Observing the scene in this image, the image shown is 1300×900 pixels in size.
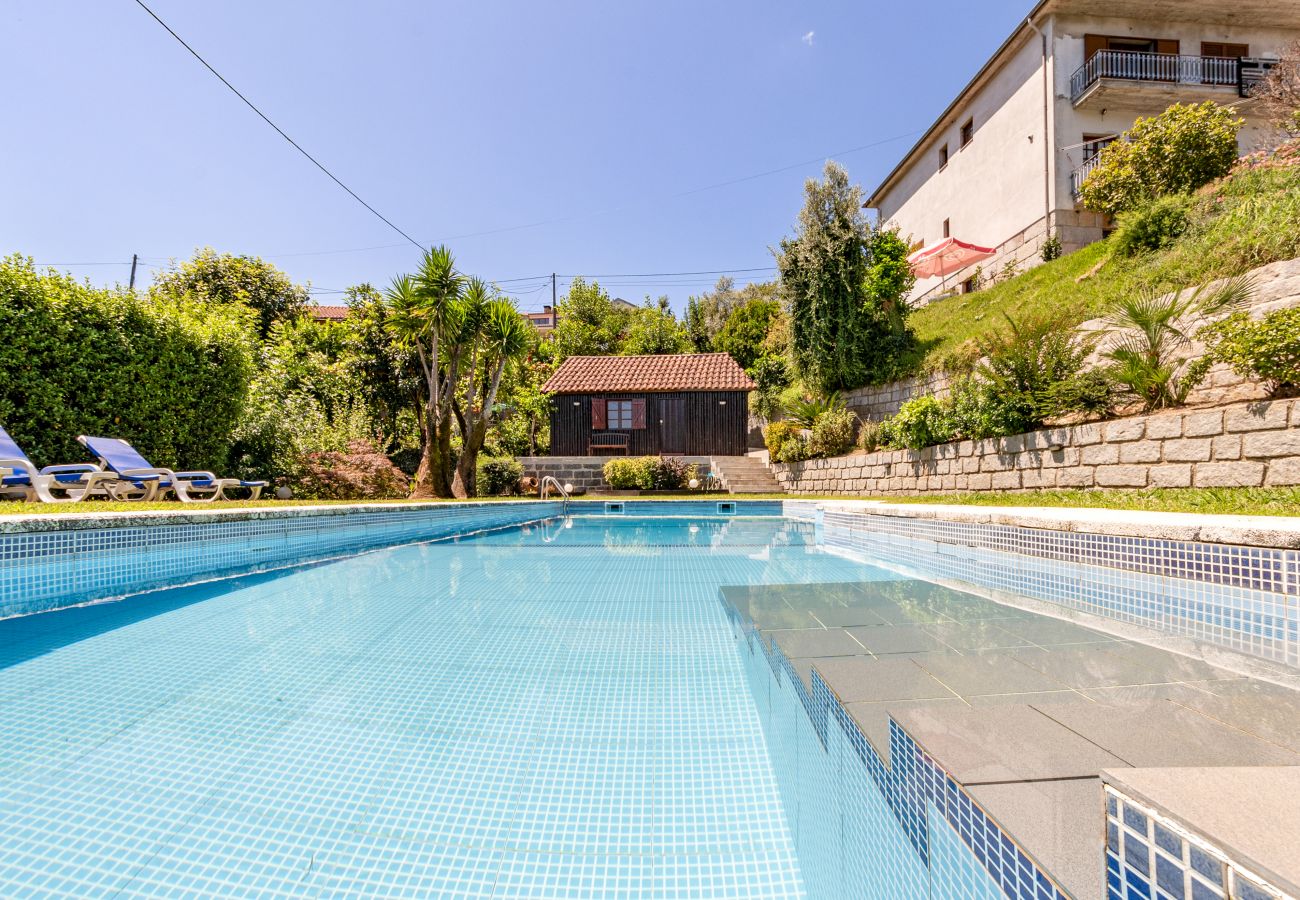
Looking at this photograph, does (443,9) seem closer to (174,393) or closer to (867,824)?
(174,393)

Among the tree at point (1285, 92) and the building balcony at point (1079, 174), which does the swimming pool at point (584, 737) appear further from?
the building balcony at point (1079, 174)

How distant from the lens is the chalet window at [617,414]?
1866 cm

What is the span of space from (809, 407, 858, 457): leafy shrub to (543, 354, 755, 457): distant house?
190 inches

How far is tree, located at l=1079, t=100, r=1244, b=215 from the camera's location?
10266mm

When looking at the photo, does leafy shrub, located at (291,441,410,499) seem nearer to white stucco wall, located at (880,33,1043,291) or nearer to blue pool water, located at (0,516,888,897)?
blue pool water, located at (0,516,888,897)

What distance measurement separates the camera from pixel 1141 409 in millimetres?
6340

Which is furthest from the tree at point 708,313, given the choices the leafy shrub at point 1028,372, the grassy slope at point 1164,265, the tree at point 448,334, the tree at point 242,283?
the leafy shrub at point 1028,372

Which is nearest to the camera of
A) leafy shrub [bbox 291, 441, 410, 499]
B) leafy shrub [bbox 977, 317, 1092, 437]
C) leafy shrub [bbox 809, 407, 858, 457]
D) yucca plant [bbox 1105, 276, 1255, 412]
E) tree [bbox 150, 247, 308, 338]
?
yucca plant [bbox 1105, 276, 1255, 412]

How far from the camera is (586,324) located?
93.9ft

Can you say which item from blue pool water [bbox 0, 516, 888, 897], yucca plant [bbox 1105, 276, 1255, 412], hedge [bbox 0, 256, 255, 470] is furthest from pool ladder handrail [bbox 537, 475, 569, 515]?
yucca plant [bbox 1105, 276, 1255, 412]

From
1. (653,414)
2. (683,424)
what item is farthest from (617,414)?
(683,424)

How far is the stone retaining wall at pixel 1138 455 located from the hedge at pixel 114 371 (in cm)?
1230

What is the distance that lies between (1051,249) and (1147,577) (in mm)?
14278

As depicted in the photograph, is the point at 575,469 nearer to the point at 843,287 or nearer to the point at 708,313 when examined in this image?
the point at 843,287
